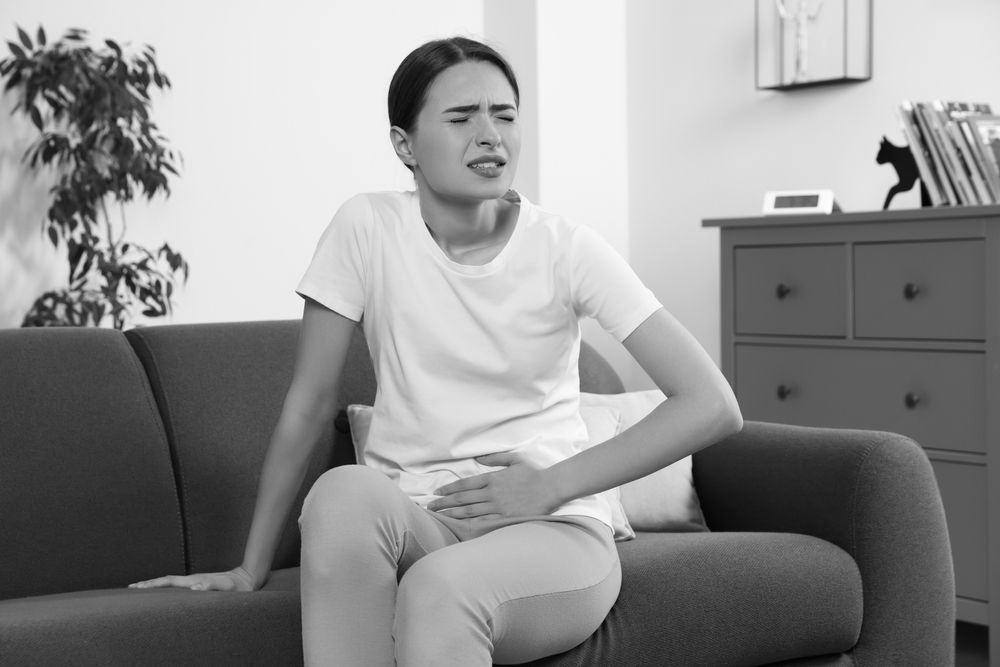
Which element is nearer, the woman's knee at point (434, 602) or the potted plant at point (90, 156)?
the woman's knee at point (434, 602)

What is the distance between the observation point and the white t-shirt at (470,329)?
167 cm

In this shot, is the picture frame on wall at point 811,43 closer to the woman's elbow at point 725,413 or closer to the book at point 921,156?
the book at point 921,156

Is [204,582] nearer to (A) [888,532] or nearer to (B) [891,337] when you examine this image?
(A) [888,532]

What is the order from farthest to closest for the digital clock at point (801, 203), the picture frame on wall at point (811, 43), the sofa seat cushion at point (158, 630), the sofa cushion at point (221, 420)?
the picture frame on wall at point (811, 43) < the digital clock at point (801, 203) < the sofa cushion at point (221, 420) < the sofa seat cushion at point (158, 630)

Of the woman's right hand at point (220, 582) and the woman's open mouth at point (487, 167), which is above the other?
the woman's open mouth at point (487, 167)

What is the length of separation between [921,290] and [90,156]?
84.4 inches

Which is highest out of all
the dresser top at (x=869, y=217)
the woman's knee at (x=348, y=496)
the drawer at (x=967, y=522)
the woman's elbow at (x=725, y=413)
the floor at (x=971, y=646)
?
the dresser top at (x=869, y=217)

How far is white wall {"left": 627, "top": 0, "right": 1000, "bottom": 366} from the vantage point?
3514mm

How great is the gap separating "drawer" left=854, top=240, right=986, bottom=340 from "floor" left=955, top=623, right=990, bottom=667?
73 cm

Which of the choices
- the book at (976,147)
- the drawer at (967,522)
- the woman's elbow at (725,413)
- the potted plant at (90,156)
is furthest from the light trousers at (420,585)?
the potted plant at (90,156)

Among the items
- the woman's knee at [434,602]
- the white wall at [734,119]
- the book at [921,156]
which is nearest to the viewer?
the woman's knee at [434,602]

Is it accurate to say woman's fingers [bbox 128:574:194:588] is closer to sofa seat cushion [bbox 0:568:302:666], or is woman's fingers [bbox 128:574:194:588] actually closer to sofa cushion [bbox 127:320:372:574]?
sofa seat cushion [bbox 0:568:302:666]

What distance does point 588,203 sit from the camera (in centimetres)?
441

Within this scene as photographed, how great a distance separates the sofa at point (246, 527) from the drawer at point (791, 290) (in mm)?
936
